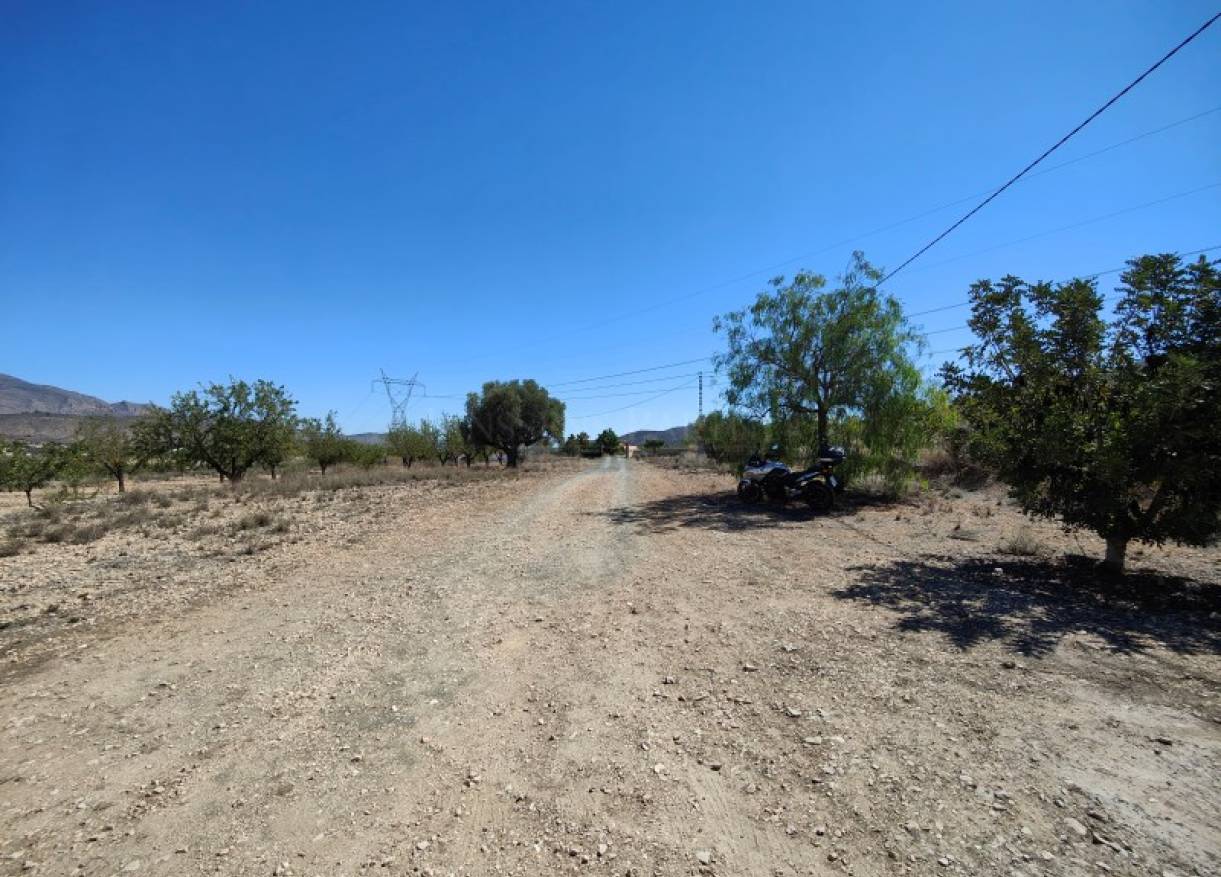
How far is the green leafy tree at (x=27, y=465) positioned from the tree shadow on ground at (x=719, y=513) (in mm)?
22074

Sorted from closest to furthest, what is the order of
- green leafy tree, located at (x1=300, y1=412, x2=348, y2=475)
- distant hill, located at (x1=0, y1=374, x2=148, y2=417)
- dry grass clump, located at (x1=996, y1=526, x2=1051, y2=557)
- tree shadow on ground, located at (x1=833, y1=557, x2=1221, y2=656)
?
tree shadow on ground, located at (x1=833, y1=557, x2=1221, y2=656) → dry grass clump, located at (x1=996, y1=526, x2=1051, y2=557) → green leafy tree, located at (x1=300, y1=412, x2=348, y2=475) → distant hill, located at (x1=0, y1=374, x2=148, y2=417)

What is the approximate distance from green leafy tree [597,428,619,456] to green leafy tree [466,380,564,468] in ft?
180

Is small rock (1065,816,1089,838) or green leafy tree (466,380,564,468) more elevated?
green leafy tree (466,380,564,468)

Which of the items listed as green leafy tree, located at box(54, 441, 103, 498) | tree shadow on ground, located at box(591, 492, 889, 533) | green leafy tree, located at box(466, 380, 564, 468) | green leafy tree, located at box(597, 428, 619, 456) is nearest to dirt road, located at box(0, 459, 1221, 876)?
tree shadow on ground, located at box(591, 492, 889, 533)

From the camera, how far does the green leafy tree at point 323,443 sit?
39.2m

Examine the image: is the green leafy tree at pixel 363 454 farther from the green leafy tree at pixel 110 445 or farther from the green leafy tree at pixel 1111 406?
the green leafy tree at pixel 1111 406

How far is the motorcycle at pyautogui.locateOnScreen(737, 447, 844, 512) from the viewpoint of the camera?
13.7 metres

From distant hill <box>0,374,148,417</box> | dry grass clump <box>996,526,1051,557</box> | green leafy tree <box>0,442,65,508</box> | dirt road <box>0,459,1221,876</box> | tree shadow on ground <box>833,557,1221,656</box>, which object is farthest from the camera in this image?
distant hill <box>0,374,148,417</box>

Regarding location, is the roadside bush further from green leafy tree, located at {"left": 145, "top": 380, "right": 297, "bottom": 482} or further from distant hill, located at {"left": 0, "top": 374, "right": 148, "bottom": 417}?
distant hill, located at {"left": 0, "top": 374, "right": 148, "bottom": 417}

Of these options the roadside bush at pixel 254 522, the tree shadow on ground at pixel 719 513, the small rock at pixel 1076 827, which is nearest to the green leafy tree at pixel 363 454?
the roadside bush at pixel 254 522

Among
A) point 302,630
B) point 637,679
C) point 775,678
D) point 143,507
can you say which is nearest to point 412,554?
point 302,630

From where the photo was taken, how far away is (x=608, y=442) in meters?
104

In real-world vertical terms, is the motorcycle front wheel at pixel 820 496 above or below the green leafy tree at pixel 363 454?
below

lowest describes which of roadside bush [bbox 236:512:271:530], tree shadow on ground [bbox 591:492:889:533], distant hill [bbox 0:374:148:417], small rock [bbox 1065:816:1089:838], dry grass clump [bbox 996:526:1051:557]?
small rock [bbox 1065:816:1089:838]
